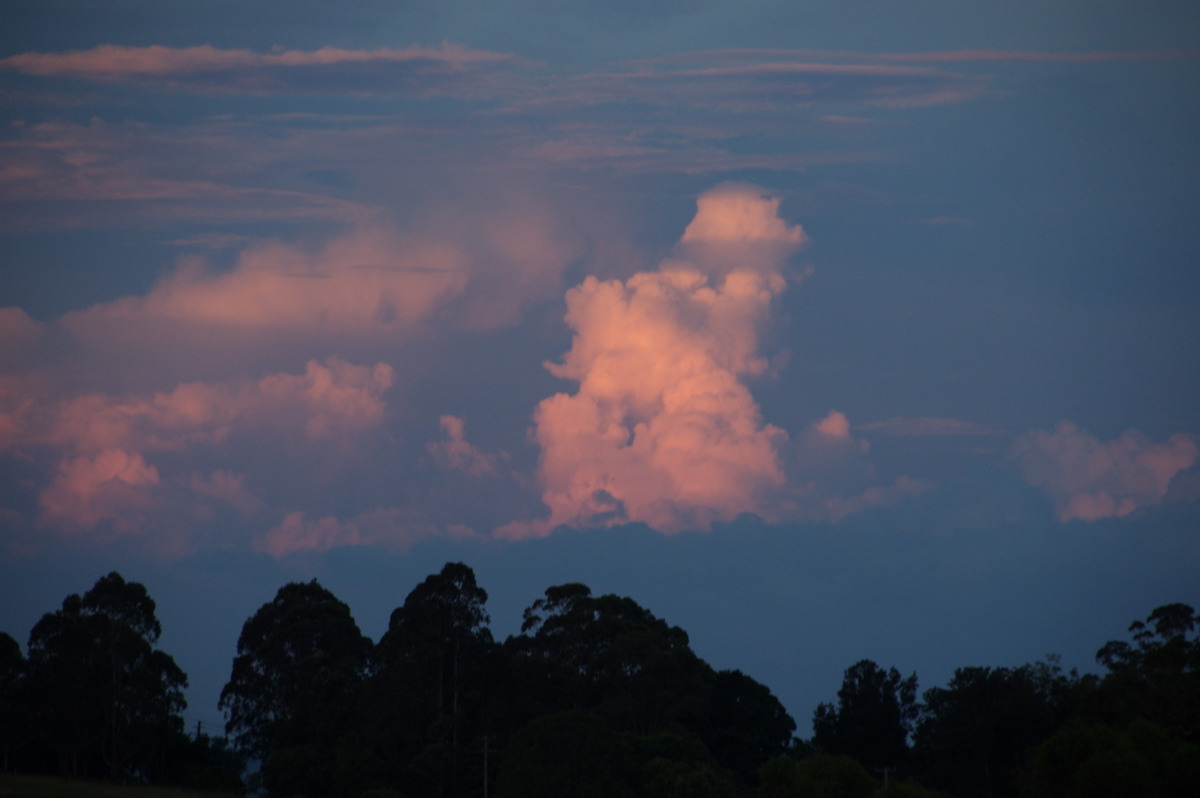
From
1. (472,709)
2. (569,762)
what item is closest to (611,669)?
(472,709)

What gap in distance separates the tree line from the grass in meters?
2.87

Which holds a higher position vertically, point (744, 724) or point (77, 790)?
point (744, 724)

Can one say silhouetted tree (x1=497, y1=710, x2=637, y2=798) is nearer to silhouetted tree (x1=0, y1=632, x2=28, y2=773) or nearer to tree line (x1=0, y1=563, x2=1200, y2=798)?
tree line (x1=0, y1=563, x2=1200, y2=798)

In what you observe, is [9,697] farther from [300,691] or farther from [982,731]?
[982,731]

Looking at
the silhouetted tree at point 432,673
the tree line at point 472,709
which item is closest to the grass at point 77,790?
the tree line at point 472,709

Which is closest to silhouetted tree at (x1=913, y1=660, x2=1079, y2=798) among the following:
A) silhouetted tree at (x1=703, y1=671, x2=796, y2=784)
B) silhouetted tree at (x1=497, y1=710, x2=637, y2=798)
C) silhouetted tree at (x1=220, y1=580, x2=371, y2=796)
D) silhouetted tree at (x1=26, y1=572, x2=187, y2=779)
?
silhouetted tree at (x1=703, y1=671, x2=796, y2=784)

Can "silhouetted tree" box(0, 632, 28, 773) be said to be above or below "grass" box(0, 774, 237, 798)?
above

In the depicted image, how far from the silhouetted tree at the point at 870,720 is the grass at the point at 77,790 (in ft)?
140

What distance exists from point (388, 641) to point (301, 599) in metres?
16.2

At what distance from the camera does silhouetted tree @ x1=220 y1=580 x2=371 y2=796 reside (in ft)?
234

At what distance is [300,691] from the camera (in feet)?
262

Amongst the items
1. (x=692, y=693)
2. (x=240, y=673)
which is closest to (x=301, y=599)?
(x=240, y=673)

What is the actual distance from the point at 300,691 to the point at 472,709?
1335 centimetres

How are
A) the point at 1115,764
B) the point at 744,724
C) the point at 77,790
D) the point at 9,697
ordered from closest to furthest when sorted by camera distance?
the point at 1115,764, the point at 77,790, the point at 9,697, the point at 744,724
